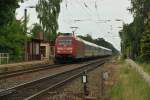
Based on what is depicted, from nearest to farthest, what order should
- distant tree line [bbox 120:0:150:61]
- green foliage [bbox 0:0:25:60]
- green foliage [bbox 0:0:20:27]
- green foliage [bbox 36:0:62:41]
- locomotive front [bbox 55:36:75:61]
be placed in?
1. green foliage [bbox 0:0:20:27]
2. distant tree line [bbox 120:0:150:61]
3. locomotive front [bbox 55:36:75:61]
4. green foliage [bbox 0:0:25:60]
5. green foliage [bbox 36:0:62:41]

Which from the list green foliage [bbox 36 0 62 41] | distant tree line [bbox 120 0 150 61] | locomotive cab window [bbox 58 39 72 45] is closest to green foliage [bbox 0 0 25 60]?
locomotive cab window [bbox 58 39 72 45]

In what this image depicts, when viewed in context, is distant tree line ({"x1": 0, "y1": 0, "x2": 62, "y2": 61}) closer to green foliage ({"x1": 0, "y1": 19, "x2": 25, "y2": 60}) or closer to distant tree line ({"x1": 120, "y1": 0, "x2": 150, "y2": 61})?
green foliage ({"x1": 0, "y1": 19, "x2": 25, "y2": 60})

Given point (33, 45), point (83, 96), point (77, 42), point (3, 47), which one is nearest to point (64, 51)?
point (77, 42)

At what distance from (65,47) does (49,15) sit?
128 ft

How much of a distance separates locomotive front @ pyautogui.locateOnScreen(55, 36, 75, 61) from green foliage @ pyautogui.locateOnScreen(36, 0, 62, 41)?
36632 millimetres

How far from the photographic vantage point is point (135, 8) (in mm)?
51750

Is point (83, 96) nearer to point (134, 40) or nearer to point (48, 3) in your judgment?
point (134, 40)

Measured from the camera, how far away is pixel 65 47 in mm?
55531

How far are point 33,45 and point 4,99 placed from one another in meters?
56.5

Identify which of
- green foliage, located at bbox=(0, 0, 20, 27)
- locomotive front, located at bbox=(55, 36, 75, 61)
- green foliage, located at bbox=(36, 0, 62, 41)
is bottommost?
locomotive front, located at bbox=(55, 36, 75, 61)

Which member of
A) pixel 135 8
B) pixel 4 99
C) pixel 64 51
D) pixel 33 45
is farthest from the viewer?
pixel 33 45

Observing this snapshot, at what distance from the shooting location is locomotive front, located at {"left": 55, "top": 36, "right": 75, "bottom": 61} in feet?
180

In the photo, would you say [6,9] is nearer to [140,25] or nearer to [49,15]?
[140,25]

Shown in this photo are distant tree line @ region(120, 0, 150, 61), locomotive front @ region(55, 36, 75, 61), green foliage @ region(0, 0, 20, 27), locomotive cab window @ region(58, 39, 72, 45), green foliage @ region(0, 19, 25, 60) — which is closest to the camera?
green foliage @ region(0, 0, 20, 27)
